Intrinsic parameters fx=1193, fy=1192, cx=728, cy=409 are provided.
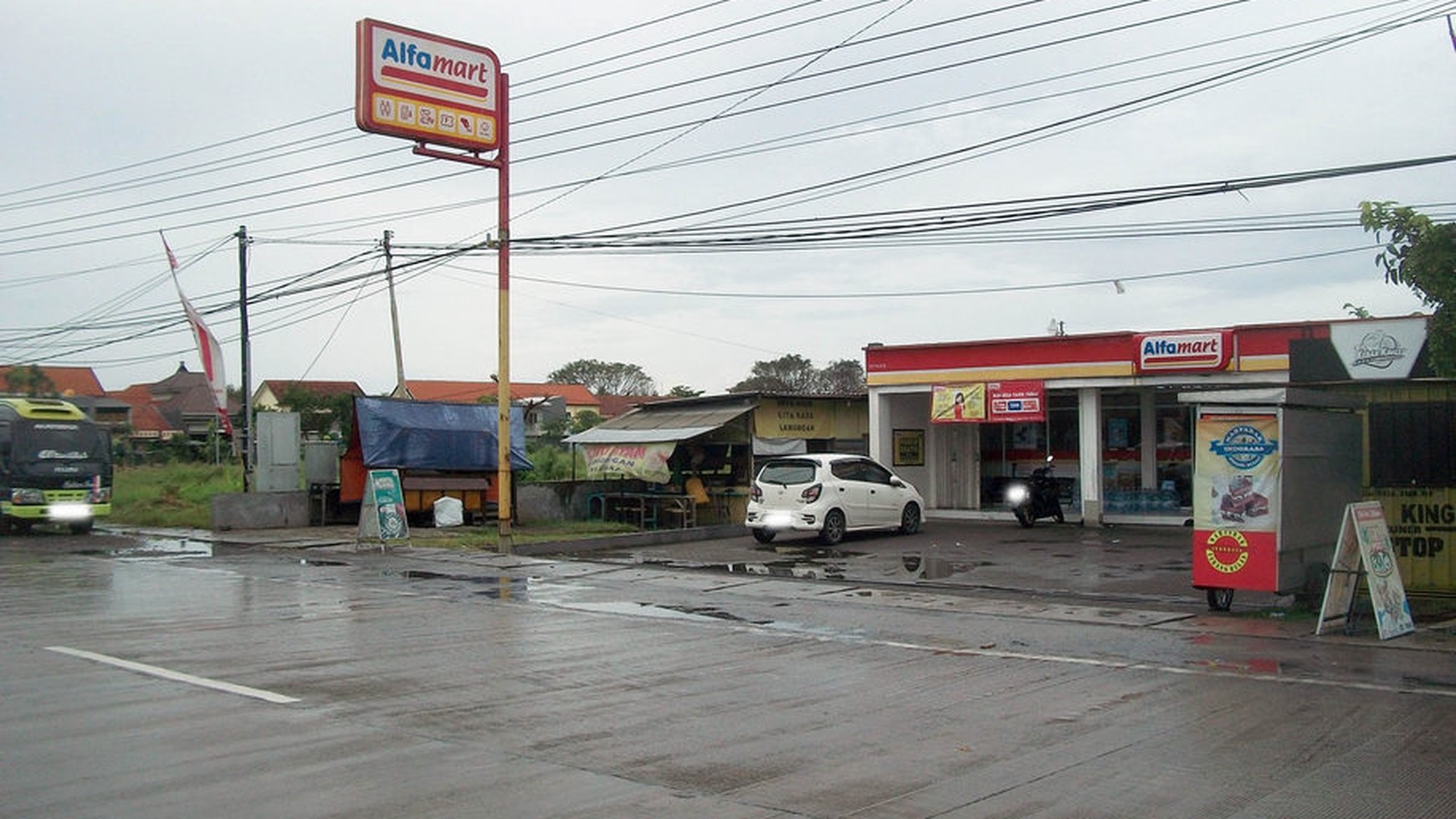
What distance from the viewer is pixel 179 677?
9.45 metres

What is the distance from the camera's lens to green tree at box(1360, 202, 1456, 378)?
439 inches

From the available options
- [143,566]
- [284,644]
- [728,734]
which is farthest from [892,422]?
[728,734]

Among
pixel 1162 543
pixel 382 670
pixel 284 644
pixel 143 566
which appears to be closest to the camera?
pixel 382 670

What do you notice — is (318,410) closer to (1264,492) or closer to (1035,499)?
(1035,499)

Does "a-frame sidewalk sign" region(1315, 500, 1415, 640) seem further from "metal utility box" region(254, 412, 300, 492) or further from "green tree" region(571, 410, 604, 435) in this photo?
"green tree" region(571, 410, 604, 435)

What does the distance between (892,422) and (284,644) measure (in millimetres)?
20424

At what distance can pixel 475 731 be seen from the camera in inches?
300

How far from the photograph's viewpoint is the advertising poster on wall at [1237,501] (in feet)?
42.4

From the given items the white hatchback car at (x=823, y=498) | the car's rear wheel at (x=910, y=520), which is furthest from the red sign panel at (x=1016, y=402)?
the white hatchback car at (x=823, y=498)

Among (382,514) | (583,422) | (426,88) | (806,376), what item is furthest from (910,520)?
(806,376)

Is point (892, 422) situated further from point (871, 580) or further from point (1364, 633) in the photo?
point (1364, 633)

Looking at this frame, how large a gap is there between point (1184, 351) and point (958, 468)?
6974 mm

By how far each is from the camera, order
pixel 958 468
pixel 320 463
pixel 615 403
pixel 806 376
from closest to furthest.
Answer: pixel 320 463 < pixel 958 468 < pixel 806 376 < pixel 615 403

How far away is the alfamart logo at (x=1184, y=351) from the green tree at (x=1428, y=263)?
1221 cm
